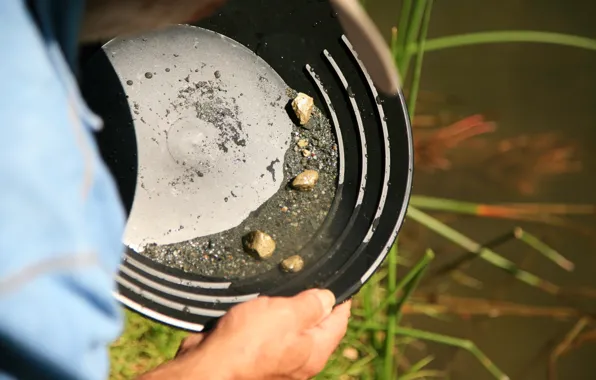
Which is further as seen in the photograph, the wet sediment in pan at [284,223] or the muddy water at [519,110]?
the muddy water at [519,110]

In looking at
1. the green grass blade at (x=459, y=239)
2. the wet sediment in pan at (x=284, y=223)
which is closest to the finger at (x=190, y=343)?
the wet sediment in pan at (x=284, y=223)

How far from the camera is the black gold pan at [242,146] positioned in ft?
2.63

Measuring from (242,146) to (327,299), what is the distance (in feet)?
0.94

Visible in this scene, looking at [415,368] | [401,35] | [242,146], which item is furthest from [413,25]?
[415,368]

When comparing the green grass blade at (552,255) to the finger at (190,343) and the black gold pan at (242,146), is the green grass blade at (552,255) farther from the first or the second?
the finger at (190,343)

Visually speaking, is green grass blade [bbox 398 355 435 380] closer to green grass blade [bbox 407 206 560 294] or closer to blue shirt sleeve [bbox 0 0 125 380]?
green grass blade [bbox 407 206 560 294]

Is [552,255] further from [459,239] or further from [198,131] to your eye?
[198,131]

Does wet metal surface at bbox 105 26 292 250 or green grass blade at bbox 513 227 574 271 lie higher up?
wet metal surface at bbox 105 26 292 250

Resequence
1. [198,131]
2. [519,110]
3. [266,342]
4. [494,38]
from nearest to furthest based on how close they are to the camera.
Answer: [266,342]
[198,131]
[494,38]
[519,110]

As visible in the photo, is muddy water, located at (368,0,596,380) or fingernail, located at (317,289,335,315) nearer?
fingernail, located at (317,289,335,315)

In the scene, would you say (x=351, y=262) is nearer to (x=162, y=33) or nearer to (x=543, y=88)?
(x=162, y=33)

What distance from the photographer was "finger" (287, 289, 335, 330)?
Answer: 2.37 feet

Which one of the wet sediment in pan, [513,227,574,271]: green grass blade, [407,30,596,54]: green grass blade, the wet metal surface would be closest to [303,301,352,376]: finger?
the wet sediment in pan

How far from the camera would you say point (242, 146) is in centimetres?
86
